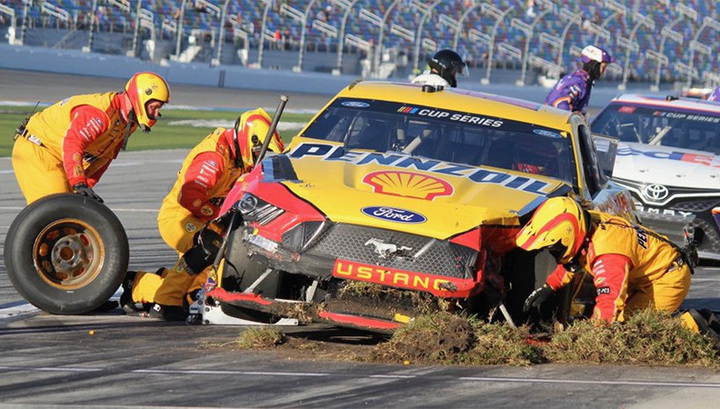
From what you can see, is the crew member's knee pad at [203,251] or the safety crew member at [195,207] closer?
the crew member's knee pad at [203,251]

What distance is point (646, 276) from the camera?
720 centimetres

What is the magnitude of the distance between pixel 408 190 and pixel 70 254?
2.03 meters

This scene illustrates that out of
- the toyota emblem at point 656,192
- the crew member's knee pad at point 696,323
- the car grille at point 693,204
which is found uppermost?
the toyota emblem at point 656,192

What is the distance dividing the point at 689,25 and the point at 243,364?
4379 centimetres

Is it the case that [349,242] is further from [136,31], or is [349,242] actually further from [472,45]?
[472,45]

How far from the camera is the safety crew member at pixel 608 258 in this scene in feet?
21.4

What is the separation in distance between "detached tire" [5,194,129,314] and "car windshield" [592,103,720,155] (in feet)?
23.9

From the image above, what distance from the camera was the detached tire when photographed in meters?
7.15

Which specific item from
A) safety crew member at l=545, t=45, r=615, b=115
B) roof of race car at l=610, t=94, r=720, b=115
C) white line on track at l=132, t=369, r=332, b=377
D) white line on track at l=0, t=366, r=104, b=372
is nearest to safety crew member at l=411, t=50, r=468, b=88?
safety crew member at l=545, t=45, r=615, b=115

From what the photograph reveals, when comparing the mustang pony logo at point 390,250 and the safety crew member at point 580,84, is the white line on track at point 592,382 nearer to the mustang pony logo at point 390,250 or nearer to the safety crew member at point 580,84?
the mustang pony logo at point 390,250

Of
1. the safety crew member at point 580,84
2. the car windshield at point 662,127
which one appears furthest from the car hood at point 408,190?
the car windshield at point 662,127

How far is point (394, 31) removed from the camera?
41094 millimetres

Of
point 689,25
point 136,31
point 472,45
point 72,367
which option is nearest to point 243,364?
point 72,367

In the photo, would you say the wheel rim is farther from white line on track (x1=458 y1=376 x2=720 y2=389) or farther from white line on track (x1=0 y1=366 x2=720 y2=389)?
white line on track (x1=458 y1=376 x2=720 y2=389)
